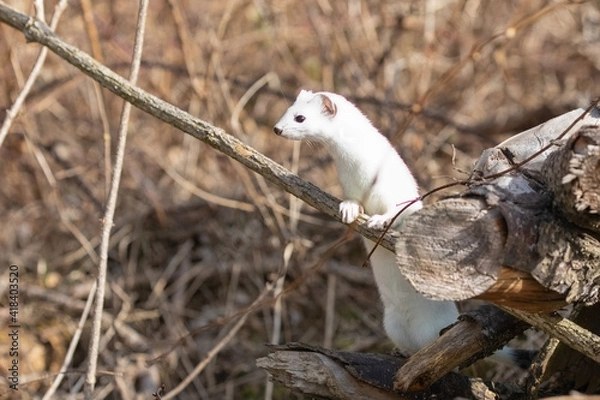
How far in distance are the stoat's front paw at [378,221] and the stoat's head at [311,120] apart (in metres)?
0.26

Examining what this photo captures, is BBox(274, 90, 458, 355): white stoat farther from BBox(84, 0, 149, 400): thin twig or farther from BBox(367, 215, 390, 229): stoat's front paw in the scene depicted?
BBox(84, 0, 149, 400): thin twig

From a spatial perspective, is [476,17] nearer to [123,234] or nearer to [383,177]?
[123,234]

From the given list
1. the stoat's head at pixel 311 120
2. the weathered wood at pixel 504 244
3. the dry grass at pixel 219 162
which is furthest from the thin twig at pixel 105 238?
the weathered wood at pixel 504 244

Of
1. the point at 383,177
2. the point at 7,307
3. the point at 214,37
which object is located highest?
the point at 214,37

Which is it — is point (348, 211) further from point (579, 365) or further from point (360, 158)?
point (579, 365)

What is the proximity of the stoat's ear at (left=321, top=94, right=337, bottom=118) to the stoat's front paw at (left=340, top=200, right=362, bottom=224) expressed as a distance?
254 mm

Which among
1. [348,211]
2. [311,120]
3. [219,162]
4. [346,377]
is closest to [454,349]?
[346,377]

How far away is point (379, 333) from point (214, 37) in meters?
1.41

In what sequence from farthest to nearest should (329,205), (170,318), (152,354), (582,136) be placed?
(170,318), (152,354), (329,205), (582,136)

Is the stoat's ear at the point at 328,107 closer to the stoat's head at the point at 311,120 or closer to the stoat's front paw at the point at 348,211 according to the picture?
the stoat's head at the point at 311,120

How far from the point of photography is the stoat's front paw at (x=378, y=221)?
1.90 m

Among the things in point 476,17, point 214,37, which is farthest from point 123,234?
point 476,17

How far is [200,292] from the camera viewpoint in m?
3.80

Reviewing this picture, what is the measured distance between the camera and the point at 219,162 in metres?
4.43
